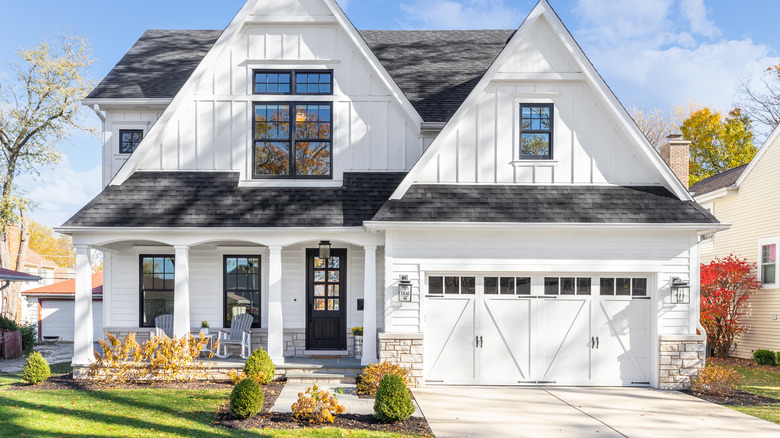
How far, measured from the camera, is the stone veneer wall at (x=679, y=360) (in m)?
11.0

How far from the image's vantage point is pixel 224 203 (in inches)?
468

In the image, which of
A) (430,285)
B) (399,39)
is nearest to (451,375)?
(430,285)

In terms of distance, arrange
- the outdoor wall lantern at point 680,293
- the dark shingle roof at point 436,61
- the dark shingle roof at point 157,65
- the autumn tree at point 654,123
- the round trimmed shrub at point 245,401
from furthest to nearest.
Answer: the autumn tree at point 654,123 < the dark shingle roof at point 436,61 < the dark shingle roof at point 157,65 < the outdoor wall lantern at point 680,293 < the round trimmed shrub at point 245,401

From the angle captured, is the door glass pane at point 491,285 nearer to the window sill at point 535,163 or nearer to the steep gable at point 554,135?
the steep gable at point 554,135

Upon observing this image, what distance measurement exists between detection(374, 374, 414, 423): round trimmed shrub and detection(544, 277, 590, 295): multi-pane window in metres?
4.61

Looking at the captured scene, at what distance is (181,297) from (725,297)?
14.9 metres

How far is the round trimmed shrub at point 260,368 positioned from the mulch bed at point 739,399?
8.11 meters

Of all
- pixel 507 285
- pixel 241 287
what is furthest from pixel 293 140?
pixel 507 285

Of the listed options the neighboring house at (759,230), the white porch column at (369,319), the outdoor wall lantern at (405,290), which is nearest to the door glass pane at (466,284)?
the outdoor wall lantern at (405,290)

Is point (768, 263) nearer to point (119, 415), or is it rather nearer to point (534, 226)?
point (534, 226)

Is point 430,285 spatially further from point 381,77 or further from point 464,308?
point 381,77

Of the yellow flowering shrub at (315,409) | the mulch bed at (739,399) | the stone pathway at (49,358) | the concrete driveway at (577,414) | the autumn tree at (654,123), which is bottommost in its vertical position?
the stone pathway at (49,358)

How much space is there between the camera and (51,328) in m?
24.4

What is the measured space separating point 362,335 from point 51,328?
18.9m
